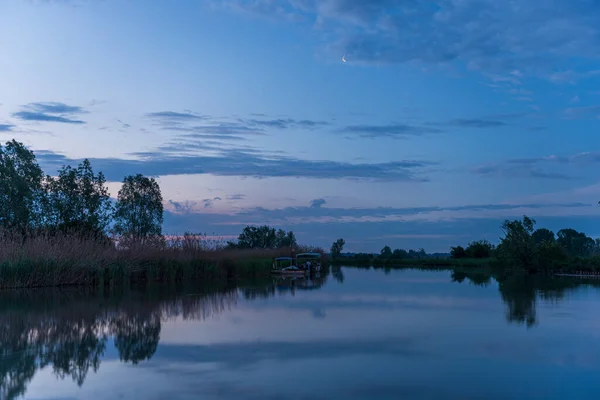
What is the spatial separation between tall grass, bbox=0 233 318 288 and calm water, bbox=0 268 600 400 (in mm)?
4706

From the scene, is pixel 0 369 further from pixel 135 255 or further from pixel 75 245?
pixel 135 255

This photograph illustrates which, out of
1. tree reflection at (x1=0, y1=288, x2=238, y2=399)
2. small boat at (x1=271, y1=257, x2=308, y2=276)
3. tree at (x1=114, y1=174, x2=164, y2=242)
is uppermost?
tree at (x1=114, y1=174, x2=164, y2=242)

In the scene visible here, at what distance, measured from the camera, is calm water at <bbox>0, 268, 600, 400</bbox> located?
753 centimetres

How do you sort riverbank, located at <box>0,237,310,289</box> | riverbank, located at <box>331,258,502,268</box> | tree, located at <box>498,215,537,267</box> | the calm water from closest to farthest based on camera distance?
the calm water, riverbank, located at <box>0,237,310,289</box>, tree, located at <box>498,215,537,267</box>, riverbank, located at <box>331,258,502,268</box>

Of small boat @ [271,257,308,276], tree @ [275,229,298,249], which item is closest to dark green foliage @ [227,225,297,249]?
tree @ [275,229,298,249]

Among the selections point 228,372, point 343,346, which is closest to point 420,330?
point 343,346

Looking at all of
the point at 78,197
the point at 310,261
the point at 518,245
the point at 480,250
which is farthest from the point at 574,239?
the point at 78,197

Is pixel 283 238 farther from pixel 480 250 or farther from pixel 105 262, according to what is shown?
pixel 105 262

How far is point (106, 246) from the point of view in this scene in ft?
90.2

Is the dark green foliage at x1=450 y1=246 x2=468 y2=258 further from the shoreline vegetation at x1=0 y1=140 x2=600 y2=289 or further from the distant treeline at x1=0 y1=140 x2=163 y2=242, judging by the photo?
the distant treeline at x1=0 y1=140 x2=163 y2=242

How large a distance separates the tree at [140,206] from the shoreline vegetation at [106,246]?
82 millimetres

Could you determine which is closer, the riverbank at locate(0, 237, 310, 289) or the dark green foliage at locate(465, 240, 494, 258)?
the riverbank at locate(0, 237, 310, 289)

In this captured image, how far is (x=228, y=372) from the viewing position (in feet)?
27.7

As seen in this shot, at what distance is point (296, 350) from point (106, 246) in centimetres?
1958
